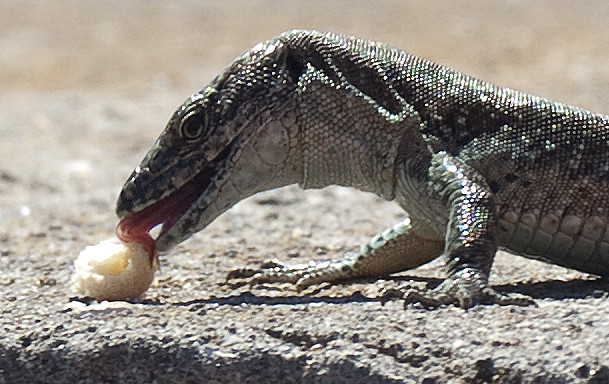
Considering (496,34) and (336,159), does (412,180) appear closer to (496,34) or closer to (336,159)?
(336,159)

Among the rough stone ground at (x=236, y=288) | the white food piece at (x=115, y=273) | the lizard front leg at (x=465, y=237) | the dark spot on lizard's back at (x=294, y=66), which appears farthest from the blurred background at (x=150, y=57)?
the lizard front leg at (x=465, y=237)

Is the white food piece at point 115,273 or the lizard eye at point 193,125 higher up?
the lizard eye at point 193,125

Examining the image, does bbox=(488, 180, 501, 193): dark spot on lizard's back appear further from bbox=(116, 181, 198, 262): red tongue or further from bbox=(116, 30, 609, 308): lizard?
bbox=(116, 181, 198, 262): red tongue

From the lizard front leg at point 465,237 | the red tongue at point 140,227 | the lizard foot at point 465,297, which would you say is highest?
the red tongue at point 140,227

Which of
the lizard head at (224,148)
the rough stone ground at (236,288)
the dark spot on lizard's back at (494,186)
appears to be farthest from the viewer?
the lizard head at (224,148)

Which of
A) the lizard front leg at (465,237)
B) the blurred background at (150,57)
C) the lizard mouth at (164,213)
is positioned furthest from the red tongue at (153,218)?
the blurred background at (150,57)

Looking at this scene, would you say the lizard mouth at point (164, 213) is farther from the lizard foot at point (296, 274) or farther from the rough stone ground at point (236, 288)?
the lizard foot at point (296, 274)

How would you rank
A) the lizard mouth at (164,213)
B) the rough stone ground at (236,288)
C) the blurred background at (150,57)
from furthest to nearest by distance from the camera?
the blurred background at (150,57) → the lizard mouth at (164,213) → the rough stone ground at (236,288)

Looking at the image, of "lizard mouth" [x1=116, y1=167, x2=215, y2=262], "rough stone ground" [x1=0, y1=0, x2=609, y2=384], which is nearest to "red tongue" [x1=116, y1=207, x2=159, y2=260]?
"lizard mouth" [x1=116, y1=167, x2=215, y2=262]

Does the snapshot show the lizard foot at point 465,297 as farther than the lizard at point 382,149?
No
